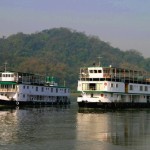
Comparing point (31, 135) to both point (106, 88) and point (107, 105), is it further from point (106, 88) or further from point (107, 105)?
point (107, 105)

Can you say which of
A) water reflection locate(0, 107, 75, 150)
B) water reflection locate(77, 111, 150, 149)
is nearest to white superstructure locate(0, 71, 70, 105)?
water reflection locate(0, 107, 75, 150)

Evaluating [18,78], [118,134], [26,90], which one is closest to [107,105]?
[26,90]

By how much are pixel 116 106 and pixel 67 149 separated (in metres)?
56.9

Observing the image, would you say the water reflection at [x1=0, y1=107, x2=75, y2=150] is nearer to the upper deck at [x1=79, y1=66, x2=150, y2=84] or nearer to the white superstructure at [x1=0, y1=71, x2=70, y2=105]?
the upper deck at [x1=79, y1=66, x2=150, y2=84]

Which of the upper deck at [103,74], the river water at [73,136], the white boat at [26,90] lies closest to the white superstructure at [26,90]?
the white boat at [26,90]

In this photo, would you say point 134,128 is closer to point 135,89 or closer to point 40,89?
point 135,89

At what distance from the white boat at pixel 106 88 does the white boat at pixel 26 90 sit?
1356 centimetres

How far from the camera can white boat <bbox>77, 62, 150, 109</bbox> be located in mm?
89062

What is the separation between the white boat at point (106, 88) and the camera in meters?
89.1

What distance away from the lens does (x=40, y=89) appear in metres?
105

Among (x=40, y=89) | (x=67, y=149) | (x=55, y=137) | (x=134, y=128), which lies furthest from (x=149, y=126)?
(x=40, y=89)

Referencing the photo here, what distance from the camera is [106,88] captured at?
88750mm

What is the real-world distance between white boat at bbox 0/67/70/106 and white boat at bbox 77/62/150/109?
13.6 m

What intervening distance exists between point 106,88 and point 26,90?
1978 centimetres
